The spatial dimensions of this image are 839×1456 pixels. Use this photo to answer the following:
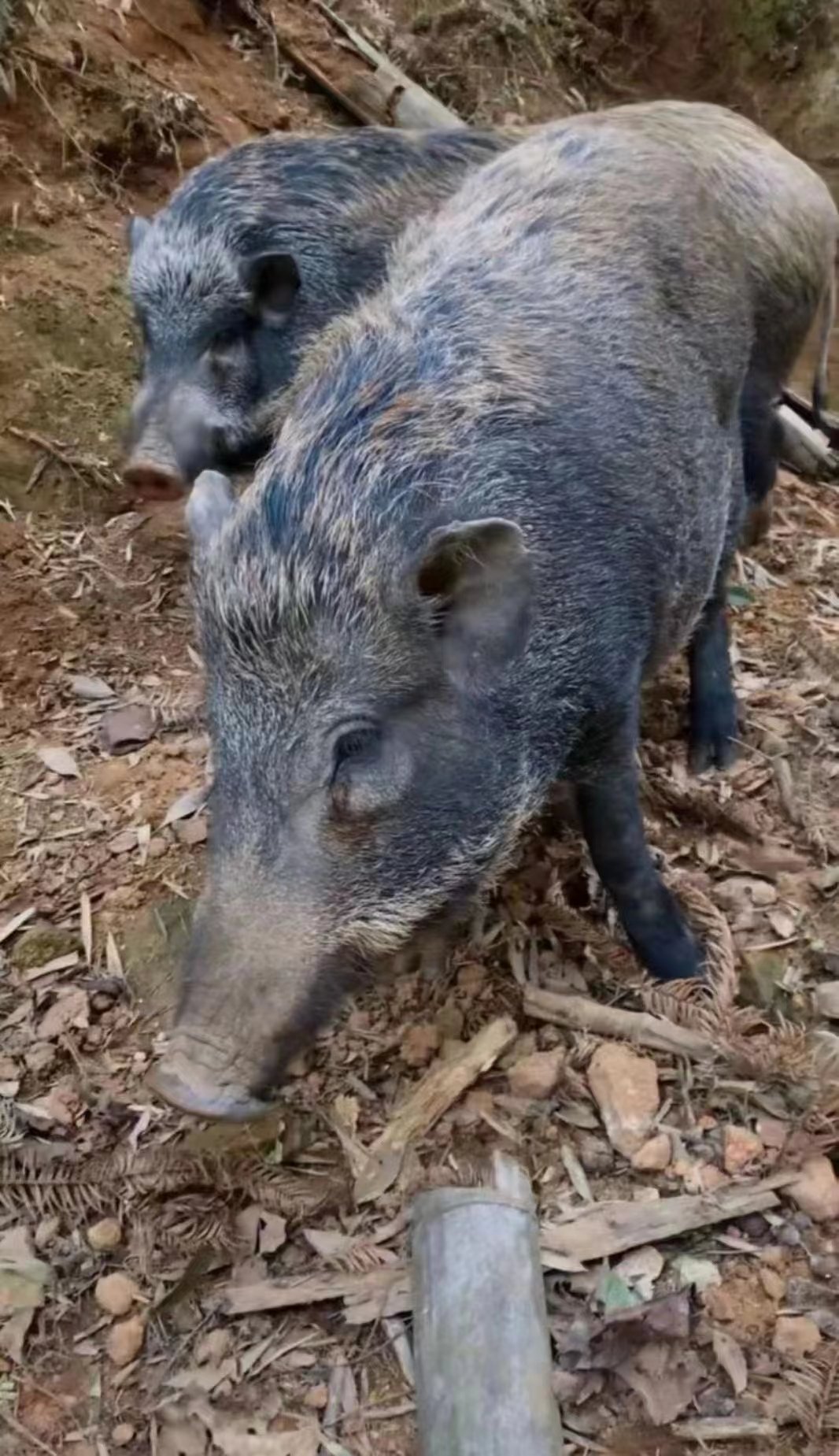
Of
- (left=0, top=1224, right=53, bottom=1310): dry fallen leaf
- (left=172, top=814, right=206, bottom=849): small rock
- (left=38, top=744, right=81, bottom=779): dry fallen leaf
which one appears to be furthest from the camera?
(left=38, top=744, right=81, bottom=779): dry fallen leaf

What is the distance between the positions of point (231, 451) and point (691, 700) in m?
1.89

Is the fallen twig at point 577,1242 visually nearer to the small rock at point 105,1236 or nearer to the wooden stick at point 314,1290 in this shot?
the wooden stick at point 314,1290

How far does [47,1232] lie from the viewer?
9.29ft

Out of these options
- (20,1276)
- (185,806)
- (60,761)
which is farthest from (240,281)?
(20,1276)

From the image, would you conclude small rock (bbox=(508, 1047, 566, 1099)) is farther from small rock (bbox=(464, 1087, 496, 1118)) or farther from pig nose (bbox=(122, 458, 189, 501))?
pig nose (bbox=(122, 458, 189, 501))

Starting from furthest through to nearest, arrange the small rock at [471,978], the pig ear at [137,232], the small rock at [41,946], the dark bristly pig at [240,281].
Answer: the pig ear at [137,232] → the dark bristly pig at [240,281] → the small rock at [41,946] → the small rock at [471,978]

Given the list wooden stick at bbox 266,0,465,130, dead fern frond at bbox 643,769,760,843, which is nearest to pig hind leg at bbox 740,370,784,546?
dead fern frond at bbox 643,769,760,843

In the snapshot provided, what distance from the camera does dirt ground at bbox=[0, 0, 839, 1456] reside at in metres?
2.48

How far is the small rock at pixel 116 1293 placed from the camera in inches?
106

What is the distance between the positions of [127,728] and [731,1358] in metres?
2.75

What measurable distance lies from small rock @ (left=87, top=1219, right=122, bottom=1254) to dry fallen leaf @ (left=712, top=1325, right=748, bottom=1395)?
1277mm

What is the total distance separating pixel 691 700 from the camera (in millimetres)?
4293

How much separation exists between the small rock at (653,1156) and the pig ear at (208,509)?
63.2 inches

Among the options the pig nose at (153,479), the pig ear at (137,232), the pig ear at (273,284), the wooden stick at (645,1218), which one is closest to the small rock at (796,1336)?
the wooden stick at (645,1218)
